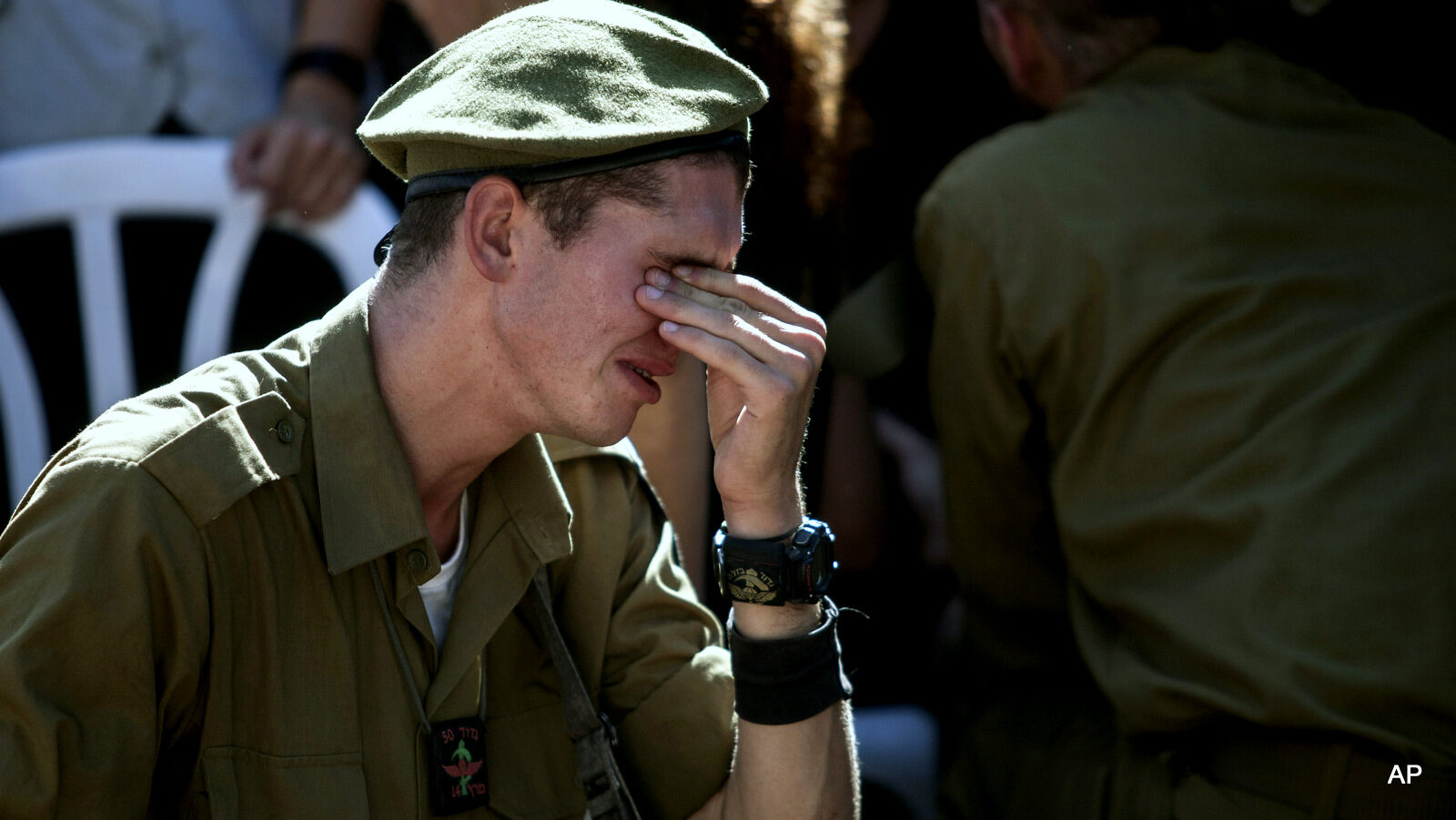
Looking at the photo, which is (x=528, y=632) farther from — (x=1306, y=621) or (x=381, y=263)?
(x=1306, y=621)

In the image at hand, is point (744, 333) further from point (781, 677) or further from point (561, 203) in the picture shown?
point (781, 677)

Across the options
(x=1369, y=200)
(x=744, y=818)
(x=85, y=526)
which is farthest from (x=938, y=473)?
(x=85, y=526)

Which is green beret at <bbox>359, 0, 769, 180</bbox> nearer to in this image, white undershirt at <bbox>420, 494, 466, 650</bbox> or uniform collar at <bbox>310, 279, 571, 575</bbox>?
uniform collar at <bbox>310, 279, 571, 575</bbox>

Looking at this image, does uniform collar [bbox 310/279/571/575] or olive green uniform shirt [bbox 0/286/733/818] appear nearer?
olive green uniform shirt [bbox 0/286/733/818]

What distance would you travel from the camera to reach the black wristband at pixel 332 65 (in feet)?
10.8

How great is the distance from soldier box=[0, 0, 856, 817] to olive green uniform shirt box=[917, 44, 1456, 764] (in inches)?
29.0

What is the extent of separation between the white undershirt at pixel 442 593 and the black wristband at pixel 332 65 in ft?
5.81

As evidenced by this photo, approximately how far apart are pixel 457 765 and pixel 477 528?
12.9 inches

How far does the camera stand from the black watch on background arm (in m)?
1.90

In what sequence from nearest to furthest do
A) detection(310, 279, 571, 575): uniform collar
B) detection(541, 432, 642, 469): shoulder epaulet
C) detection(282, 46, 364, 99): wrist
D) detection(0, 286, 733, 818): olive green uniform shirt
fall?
detection(0, 286, 733, 818): olive green uniform shirt, detection(310, 279, 571, 575): uniform collar, detection(541, 432, 642, 469): shoulder epaulet, detection(282, 46, 364, 99): wrist

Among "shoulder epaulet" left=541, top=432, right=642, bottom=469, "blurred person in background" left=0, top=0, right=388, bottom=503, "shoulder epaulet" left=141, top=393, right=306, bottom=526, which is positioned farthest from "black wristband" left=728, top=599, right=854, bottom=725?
"blurred person in background" left=0, top=0, right=388, bottom=503

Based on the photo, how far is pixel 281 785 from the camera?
162 centimetres

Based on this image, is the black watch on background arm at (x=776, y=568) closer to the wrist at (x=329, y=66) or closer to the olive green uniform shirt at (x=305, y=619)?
the olive green uniform shirt at (x=305, y=619)

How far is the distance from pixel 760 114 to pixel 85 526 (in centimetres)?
166
